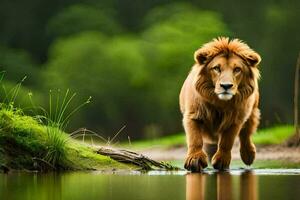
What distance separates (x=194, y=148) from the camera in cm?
817

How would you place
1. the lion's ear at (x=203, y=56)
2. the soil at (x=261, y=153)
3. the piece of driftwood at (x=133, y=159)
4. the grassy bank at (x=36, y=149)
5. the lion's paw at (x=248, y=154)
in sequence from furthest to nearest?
the soil at (x=261, y=153) → the lion's paw at (x=248, y=154) → the lion's ear at (x=203, y=56) → the piece of driftwood at (x=133, y=159) → the grassy bank at (x=36, y=149)

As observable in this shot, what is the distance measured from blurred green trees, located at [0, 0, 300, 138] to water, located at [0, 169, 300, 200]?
7.31 meters

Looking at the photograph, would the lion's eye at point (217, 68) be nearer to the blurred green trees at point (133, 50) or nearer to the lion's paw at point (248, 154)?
the lion's paw at point (248, 154)

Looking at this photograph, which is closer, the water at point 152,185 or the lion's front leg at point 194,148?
the water at point 152,185

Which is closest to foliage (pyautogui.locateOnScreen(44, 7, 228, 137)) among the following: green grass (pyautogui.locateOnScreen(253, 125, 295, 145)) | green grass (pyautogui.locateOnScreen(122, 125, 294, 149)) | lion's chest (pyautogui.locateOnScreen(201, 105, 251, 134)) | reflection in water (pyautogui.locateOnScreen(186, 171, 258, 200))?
green grass (pyautogui.locateOnScreen(122, 125, 294, 149))

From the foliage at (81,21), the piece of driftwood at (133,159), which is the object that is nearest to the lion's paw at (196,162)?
the piece of driftwood at (133,159)

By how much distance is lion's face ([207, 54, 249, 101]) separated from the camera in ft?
26.6

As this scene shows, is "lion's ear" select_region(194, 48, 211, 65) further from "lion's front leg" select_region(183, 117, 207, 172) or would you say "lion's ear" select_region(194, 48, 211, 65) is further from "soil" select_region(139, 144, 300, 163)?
"soil" select_region(139, 144, 300, 163)

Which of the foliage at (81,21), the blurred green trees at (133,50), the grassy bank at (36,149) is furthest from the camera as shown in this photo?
the foliage at (81,21)

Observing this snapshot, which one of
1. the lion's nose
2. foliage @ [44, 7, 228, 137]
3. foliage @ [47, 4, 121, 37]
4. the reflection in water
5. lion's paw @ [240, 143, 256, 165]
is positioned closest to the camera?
the reflection in water

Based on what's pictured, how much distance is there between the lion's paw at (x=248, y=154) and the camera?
9.12 metres

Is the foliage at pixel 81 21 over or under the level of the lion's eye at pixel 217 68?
over

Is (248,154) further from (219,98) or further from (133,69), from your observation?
(133,69)

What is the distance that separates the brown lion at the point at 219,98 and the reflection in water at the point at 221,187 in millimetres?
563
